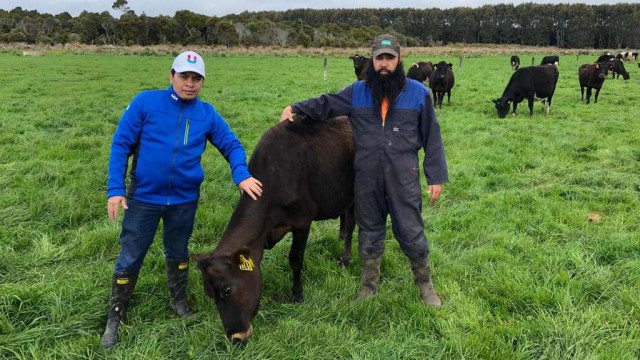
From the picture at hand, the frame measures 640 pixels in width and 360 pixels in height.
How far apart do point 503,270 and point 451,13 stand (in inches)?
5184

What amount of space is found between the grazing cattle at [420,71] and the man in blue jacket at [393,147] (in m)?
16.2

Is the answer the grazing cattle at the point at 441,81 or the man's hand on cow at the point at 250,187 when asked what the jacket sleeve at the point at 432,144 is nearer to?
the man's hand on cow at the point at 250,187

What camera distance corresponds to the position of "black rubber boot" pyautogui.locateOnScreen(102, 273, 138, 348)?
366 centimetres

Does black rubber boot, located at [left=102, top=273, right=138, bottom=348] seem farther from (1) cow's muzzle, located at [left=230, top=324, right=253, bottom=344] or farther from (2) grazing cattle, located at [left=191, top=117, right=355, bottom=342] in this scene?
(1) cow's muzzle, located at [left=230, top=324, right=253, bottom=344]

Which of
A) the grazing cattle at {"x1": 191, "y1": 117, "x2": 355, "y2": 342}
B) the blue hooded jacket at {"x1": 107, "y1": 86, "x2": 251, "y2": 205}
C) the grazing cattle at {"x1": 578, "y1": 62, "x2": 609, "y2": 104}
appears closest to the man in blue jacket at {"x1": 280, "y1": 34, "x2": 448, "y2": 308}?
the grazing cattle at {"x1": 191, "y1": 117, "x2": 355, "y2": 342}

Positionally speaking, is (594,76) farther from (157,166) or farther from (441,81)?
(157,166)

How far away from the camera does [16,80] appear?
864 inches

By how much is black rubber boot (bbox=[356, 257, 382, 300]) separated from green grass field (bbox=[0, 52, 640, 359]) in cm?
13

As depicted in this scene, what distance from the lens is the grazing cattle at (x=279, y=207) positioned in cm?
343

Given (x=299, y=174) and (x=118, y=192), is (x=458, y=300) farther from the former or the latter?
(x=118, y=192)

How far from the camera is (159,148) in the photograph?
363 centimetres

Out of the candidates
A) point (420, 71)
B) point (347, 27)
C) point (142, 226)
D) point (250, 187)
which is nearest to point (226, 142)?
point (250, 187)

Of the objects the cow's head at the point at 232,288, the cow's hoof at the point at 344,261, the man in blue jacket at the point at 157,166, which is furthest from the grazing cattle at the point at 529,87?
the cow's head at the point at 232,288

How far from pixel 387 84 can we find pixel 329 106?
605 mm
